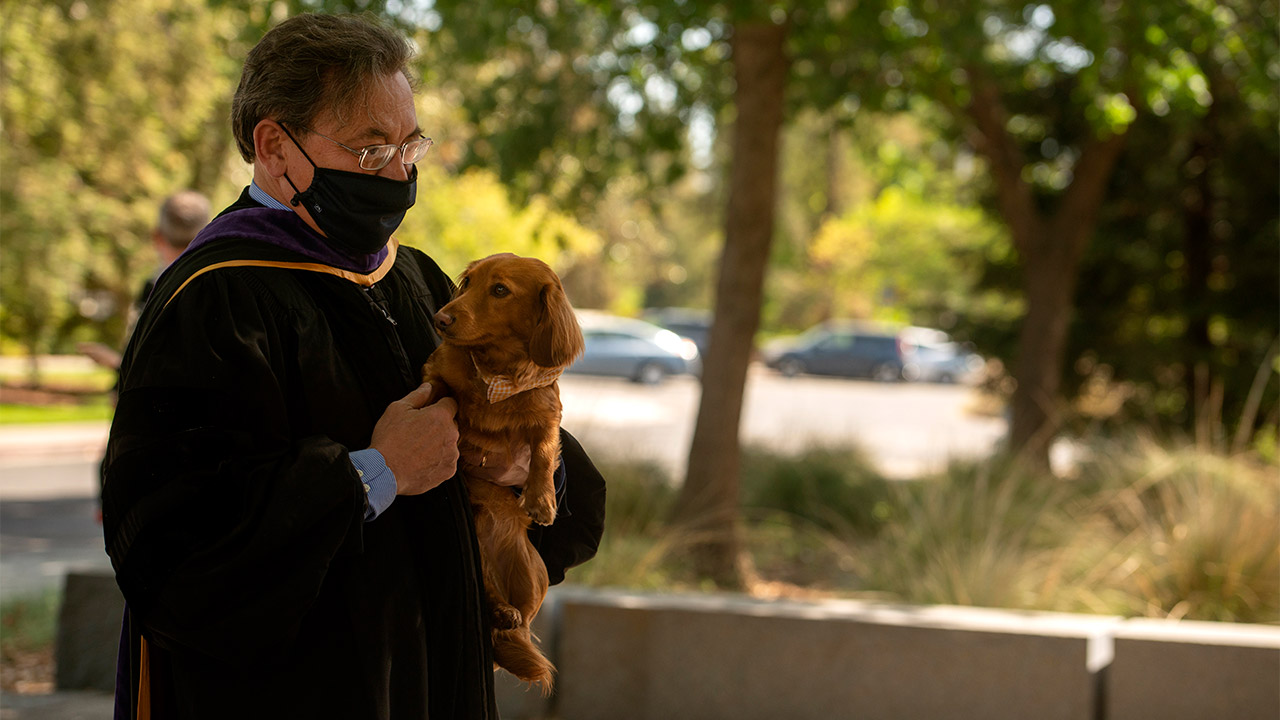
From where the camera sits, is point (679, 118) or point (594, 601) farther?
point (679, 118)

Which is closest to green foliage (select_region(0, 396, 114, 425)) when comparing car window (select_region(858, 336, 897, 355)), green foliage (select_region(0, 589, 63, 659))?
green foliage (select_region(0, 589, 63, 659))

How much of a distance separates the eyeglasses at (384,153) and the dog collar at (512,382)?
0.38 metres

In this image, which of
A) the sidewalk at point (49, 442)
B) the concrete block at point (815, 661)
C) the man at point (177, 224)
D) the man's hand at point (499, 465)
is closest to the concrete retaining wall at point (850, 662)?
the concrete block at point (815, 661)

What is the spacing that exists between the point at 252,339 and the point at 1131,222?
45.5ft

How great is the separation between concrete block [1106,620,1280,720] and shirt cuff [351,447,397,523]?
3.81 meters

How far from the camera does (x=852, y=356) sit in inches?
1367

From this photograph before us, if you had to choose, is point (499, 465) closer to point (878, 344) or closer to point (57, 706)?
point (57, 706)

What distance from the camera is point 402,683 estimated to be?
1814mm

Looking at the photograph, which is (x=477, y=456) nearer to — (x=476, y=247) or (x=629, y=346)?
(x=476, y=247)

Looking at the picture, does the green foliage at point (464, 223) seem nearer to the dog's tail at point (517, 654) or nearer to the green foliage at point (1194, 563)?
the green foliage at point (1194, 563)

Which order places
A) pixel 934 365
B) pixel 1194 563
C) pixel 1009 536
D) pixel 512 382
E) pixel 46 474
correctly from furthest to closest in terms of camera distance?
pixel 934 365 < pixel 46 474 < pixel 1009 536 < pixel 1194 563 < pixel 512 382

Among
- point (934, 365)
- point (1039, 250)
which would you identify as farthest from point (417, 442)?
point (934, 365)

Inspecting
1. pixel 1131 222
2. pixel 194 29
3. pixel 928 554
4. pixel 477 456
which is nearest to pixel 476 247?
pixel 194 29

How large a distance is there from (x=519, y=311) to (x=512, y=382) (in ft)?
0.45
